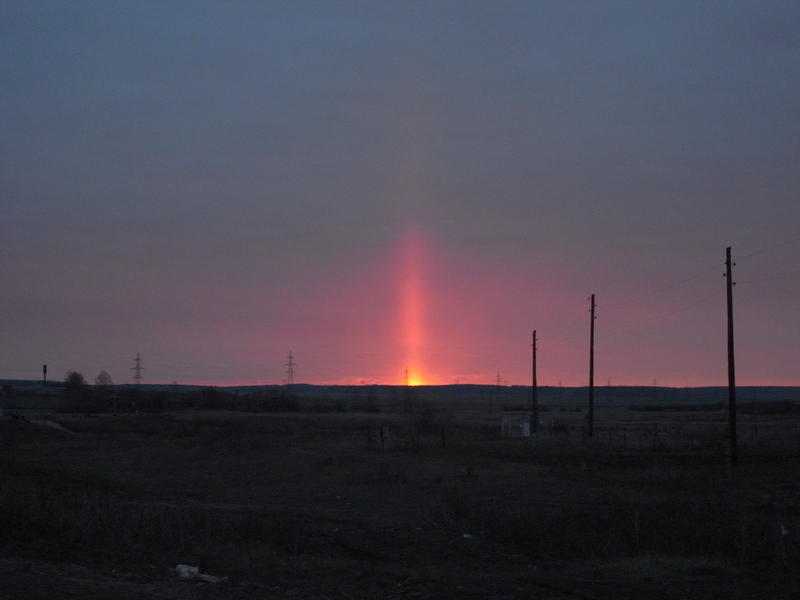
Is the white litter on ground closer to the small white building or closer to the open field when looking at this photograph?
the open field

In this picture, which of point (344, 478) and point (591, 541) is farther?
point (344, 478)

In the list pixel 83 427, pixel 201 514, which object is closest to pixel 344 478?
pixel 201 514

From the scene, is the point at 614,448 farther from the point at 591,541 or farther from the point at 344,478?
the point at 591,541

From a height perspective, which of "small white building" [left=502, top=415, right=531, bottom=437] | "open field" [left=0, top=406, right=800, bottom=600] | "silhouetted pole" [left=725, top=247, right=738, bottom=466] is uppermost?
"silhouetted pole" [left=725, top=247, right=738, bottom=466]

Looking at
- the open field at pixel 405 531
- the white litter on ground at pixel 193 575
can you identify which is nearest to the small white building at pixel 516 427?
the open field at pixel 405 531

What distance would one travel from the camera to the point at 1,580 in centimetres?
984

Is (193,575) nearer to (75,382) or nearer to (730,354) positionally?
(730,354)

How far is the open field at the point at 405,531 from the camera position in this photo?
1139 cm

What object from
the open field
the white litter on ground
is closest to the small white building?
the open field

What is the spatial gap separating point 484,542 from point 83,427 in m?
53.3

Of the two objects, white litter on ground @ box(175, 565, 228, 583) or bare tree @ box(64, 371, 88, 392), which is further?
bare tree @ box(64, 371, 88, 392)

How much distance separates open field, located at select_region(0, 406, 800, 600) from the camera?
11391 millimetres

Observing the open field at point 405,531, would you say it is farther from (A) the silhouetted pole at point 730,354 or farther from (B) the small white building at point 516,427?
(B) the small white building at point 516,427

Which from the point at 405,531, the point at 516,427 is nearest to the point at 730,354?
the point at 405,531
